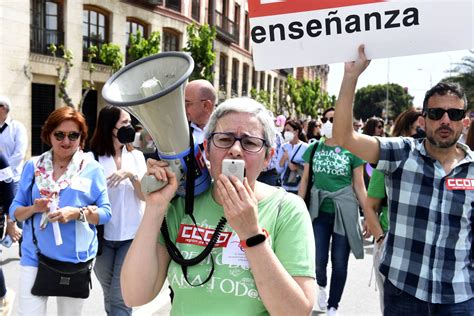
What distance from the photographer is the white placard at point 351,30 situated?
8.14 ft

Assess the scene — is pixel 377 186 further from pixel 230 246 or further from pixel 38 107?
pixel 38 107

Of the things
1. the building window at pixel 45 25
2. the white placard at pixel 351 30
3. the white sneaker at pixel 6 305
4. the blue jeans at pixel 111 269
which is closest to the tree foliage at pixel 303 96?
the building window at pixel 45 25

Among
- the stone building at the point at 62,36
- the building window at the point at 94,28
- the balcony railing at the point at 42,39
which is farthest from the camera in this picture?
the building window at the point at 94,28

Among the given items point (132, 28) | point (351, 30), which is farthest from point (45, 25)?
point (351, 30)

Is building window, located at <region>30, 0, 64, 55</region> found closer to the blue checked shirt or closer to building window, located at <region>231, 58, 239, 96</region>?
building window, located at <region>231, 58, 239, 96</region>

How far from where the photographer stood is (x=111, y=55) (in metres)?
21.1

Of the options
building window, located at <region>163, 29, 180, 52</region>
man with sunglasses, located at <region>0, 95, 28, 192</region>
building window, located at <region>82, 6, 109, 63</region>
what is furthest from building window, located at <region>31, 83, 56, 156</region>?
man with sunglasses, located at <region>0, 95, 28, 192</region>

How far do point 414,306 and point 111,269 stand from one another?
2.27 m

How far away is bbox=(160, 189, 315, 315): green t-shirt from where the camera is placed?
1.86 m

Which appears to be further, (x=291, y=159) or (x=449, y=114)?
(x=291, y=159)

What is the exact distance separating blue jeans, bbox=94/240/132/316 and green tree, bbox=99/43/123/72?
59.3 ft

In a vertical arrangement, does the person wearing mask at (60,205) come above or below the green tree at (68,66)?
below

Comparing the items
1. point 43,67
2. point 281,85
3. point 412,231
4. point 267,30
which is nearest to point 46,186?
point 267,30

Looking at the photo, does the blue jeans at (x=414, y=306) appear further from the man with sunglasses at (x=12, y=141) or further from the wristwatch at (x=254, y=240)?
the man with sunglasses at (x=12, y=141)
